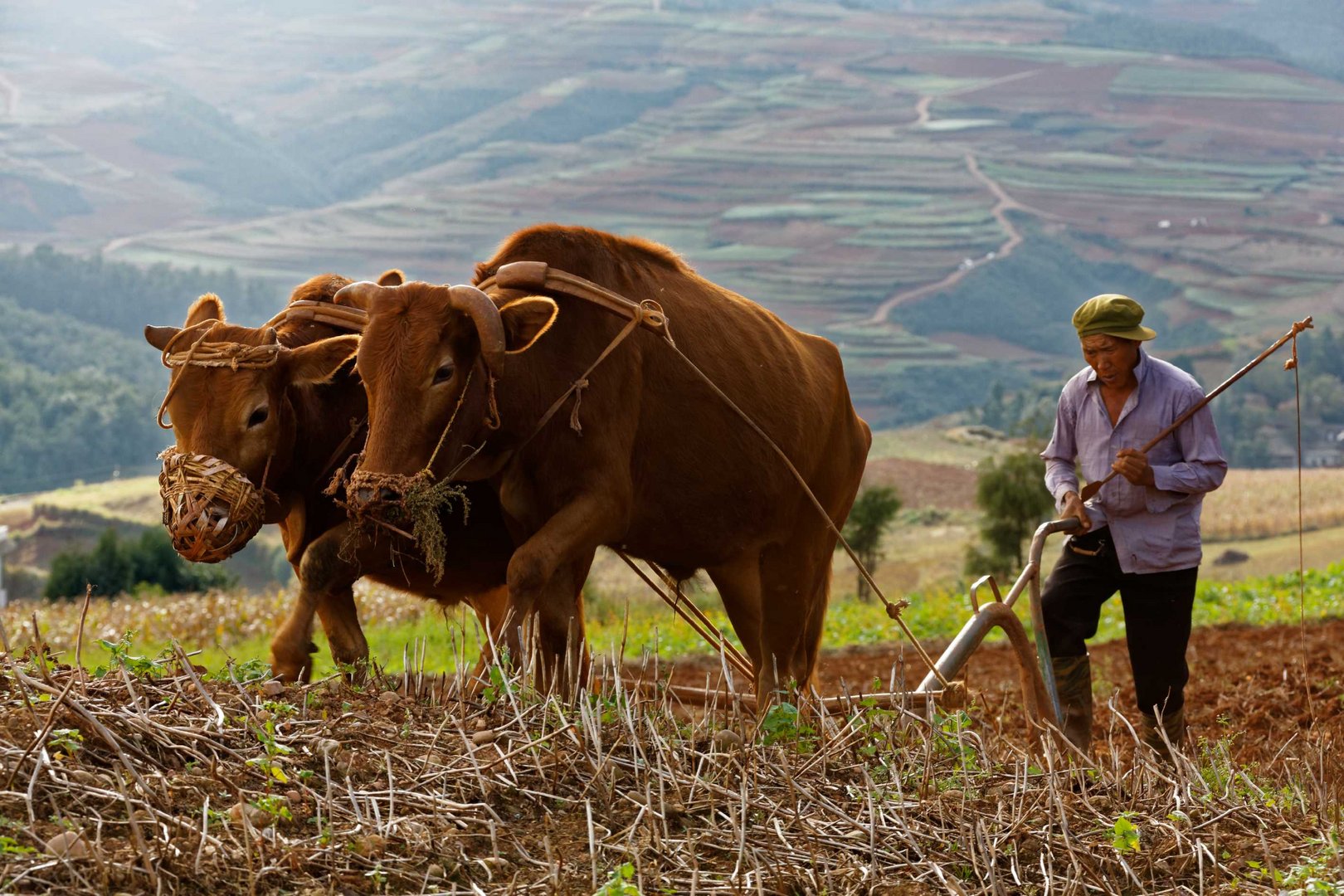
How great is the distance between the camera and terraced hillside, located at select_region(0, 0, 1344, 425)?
12094 centimetres

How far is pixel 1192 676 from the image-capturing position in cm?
1141

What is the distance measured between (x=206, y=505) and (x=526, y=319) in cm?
136

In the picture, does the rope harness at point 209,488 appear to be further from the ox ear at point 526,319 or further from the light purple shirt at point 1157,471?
the light purple shirt at point 1157,471

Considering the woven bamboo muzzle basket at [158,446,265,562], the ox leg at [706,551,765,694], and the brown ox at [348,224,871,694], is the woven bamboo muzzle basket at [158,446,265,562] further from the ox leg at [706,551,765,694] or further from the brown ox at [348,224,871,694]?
the ox leg at [706,551,765,694]

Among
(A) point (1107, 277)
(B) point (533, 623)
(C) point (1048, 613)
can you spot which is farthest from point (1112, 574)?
(A) point (1107, 277)

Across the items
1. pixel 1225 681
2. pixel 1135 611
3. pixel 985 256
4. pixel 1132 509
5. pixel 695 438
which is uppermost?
pixel 695 438

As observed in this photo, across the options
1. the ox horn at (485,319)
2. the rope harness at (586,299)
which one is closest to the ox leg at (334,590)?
the rope harness at (586,299)

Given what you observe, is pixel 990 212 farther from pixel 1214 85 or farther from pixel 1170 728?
pixel 1170 728

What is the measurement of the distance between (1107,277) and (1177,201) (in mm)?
18766

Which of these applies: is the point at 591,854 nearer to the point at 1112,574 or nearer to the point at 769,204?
the point at 1112,574

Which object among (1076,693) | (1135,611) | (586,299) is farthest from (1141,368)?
(586,299)

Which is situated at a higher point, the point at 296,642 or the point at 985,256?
the point at 296,642

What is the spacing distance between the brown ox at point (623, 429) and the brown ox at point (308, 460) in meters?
0.43

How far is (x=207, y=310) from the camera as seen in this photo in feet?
22.1
